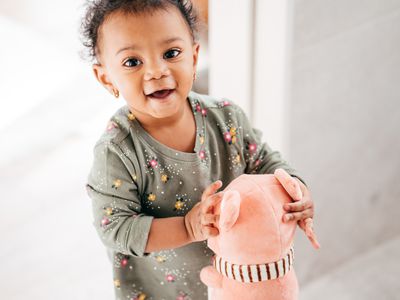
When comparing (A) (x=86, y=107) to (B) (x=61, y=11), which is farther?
(A) (x=86, y=107)

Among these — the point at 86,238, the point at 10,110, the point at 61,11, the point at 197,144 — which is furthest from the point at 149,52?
the point at 10,110

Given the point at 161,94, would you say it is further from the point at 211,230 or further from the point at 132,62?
the point at 211,230

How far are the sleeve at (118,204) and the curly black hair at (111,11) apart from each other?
12cm

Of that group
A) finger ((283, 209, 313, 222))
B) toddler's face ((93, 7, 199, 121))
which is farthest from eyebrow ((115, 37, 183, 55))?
finger ((283, 209, 313, 222))

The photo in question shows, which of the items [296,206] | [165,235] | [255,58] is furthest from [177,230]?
[255,58]

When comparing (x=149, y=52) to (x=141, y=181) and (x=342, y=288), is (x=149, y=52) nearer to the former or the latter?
(x=141, y=181)

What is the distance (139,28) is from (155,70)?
0.05 meters

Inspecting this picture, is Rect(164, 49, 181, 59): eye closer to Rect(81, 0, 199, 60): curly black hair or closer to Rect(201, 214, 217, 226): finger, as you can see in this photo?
Rect(81, 0, 199, 60): curly black hair

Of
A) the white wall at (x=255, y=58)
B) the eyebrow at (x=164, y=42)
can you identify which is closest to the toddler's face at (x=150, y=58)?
the eyebrow at (x=164, y=42)

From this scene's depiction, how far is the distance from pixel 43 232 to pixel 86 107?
0.32 m

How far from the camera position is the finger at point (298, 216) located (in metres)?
0.61

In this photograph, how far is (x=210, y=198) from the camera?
61 cm

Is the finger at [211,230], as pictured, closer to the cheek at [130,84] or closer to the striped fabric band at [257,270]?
the striped fabric band at [257,270]

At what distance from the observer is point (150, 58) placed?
62 cm
